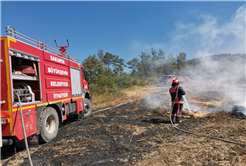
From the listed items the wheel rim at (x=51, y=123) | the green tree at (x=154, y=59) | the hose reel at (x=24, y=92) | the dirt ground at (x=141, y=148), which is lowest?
the dirt ground at (x=141, y=148)

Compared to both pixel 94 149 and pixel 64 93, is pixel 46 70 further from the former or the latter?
pixel 94 149

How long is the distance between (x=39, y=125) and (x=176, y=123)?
478 centimetres

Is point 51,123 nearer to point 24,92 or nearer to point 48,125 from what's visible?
point 48,125

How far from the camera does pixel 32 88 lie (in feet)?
15.2

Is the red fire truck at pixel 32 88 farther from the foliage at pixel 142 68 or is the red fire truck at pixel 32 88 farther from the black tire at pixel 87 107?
the foliage at pixel 142 68

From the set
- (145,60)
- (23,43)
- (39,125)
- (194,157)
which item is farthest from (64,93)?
(145,60)

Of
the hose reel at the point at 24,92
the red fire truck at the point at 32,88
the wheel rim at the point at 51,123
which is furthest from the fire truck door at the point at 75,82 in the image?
the hose reel at the point at 24,92

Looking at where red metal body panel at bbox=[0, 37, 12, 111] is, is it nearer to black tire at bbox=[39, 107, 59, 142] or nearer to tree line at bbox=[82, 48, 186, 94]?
black tire at bbox=[39, 107, 59, 142]

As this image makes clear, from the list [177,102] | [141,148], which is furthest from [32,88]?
[177,102]

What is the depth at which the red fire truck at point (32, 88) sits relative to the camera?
342cm

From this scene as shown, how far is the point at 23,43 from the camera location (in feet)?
13.2

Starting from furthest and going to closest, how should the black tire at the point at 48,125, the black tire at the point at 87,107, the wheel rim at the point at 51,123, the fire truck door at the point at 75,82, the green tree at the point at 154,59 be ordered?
the green tree at the point at 154,59 → the black tire at the point at 87,107 → the fire truck door at the point at 75,82 → the wheel rim at the point at 51,123 → the black tire at the point at 48,125

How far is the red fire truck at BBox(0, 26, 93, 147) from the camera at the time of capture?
135 inches

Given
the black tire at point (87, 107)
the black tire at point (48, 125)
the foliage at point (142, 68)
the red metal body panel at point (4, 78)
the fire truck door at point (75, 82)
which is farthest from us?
the foliage at point (142, 68)
